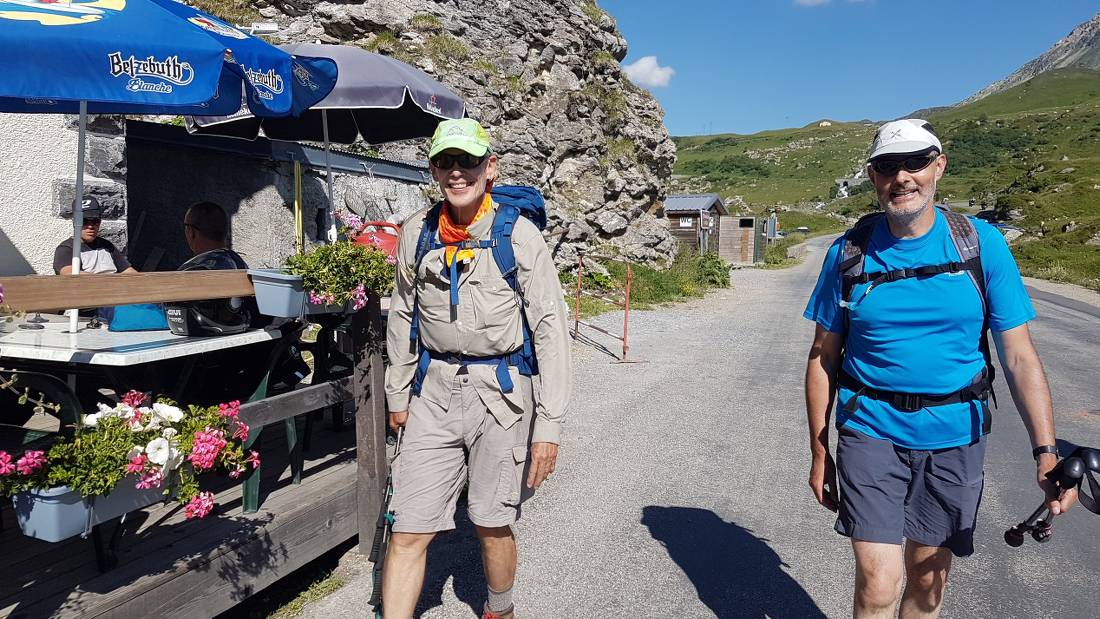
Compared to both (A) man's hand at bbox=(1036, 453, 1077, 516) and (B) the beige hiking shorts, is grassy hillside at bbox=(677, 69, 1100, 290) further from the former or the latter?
(B) the beige hiking shorts

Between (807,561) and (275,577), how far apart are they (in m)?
2.95

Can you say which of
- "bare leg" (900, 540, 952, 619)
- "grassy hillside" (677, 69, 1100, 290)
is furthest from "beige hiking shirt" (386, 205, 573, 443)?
"grassy hillside" (677, 69, 1100, 290)

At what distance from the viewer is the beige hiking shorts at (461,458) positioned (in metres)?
2.85

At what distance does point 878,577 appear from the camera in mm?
2451

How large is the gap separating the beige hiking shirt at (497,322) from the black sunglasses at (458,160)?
244mm

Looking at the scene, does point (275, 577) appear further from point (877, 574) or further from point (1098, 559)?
point (1098, 559)

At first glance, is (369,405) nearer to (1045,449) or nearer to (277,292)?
(277,292)

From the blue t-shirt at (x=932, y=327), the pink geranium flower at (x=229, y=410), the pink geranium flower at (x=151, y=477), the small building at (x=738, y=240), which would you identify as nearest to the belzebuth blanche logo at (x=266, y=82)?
the pink geranium flower at (x=229, y=410)

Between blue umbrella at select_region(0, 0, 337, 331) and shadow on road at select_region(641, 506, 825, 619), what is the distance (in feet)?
11.7

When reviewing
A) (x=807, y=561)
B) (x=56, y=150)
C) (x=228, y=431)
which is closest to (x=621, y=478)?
(x=807, y=561)

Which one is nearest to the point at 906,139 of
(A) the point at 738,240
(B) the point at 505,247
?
(B) the point at 505,247

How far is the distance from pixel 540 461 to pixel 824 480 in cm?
114

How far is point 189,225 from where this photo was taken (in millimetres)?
4520

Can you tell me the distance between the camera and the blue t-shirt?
2.44m
